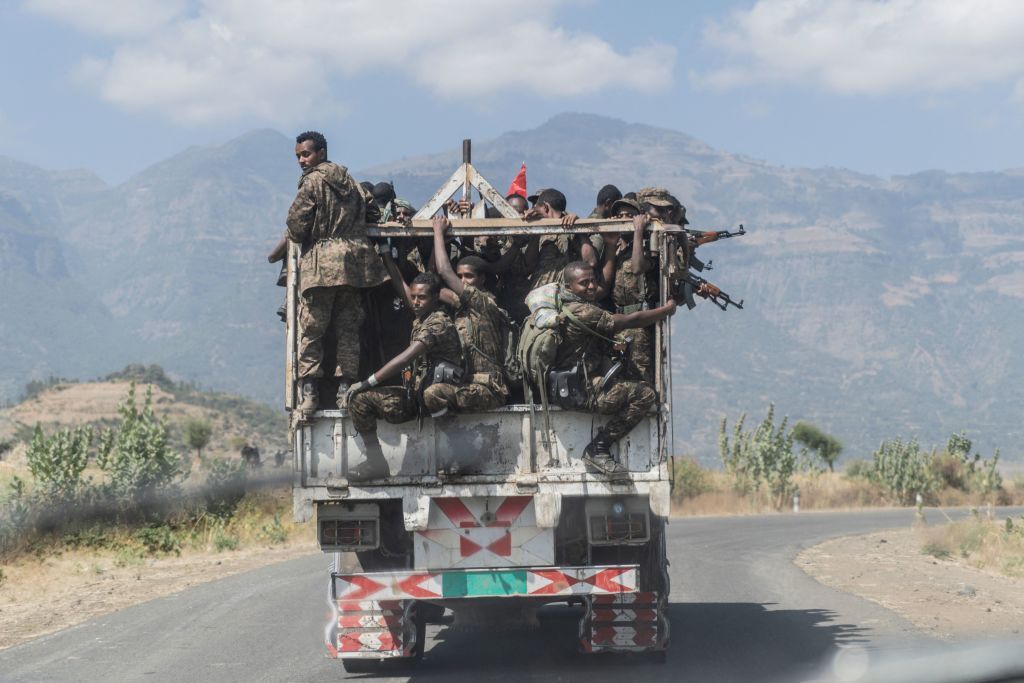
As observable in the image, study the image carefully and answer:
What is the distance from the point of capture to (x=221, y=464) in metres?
27.4

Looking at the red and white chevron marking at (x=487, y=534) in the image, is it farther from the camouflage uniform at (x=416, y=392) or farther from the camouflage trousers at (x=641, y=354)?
the camouflage trousers at (x=641, y=354)

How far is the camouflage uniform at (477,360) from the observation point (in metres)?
8.75

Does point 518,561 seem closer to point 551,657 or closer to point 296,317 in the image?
point 551,657

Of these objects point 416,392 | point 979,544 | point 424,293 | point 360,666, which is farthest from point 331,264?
point 979,544

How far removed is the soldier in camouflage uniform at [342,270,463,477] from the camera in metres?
8.74

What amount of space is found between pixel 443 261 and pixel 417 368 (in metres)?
0.73

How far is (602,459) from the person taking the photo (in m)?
8.78

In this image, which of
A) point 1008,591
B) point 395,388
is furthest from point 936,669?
point 1008,591

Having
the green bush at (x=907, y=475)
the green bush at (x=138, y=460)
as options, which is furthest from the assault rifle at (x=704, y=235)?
the green bush at (x=907, y=475)

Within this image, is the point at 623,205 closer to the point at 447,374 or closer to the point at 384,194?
the point at 447,374

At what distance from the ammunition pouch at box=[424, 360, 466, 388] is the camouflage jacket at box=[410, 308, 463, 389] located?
0.17 feet

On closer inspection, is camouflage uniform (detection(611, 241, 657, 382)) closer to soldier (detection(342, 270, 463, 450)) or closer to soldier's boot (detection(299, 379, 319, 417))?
soldier (detection(342, 270, 463, 450))

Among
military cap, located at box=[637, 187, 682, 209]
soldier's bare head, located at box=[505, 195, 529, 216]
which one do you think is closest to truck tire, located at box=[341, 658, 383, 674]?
soldier's bare head, located at box=[505, 195, 529, 216]

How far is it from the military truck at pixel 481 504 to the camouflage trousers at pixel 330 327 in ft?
0.30
